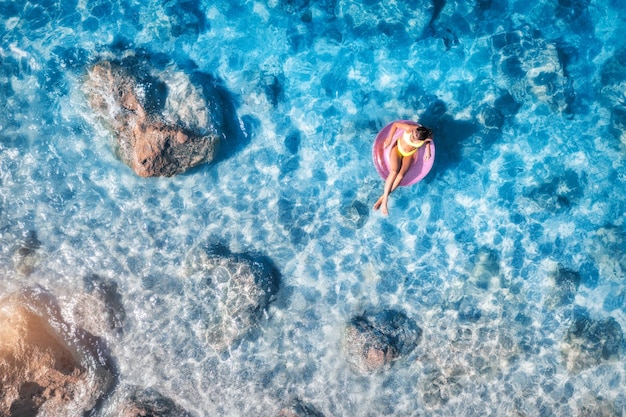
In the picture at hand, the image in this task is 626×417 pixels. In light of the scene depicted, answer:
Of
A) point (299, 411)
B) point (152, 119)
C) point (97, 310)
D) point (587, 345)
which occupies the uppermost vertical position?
point (152, 119)

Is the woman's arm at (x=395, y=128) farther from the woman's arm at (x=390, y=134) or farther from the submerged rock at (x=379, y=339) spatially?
the submerged rock at (x=379, y=339)

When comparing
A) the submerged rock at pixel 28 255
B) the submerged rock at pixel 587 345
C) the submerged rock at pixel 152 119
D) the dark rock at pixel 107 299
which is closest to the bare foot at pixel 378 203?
the submerged rock at pixel 152 119

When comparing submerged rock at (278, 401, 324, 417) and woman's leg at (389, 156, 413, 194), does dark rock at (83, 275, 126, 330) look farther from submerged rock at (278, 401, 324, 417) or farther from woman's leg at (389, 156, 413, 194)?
woman's leg at (389, 156, 413, 194)

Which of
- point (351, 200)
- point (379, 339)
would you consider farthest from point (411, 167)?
point (379, 339)

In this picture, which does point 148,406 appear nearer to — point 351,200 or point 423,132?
point 351,200

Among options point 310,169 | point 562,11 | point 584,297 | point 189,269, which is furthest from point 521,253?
point 189,269

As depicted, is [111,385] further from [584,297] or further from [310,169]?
[584,297]
